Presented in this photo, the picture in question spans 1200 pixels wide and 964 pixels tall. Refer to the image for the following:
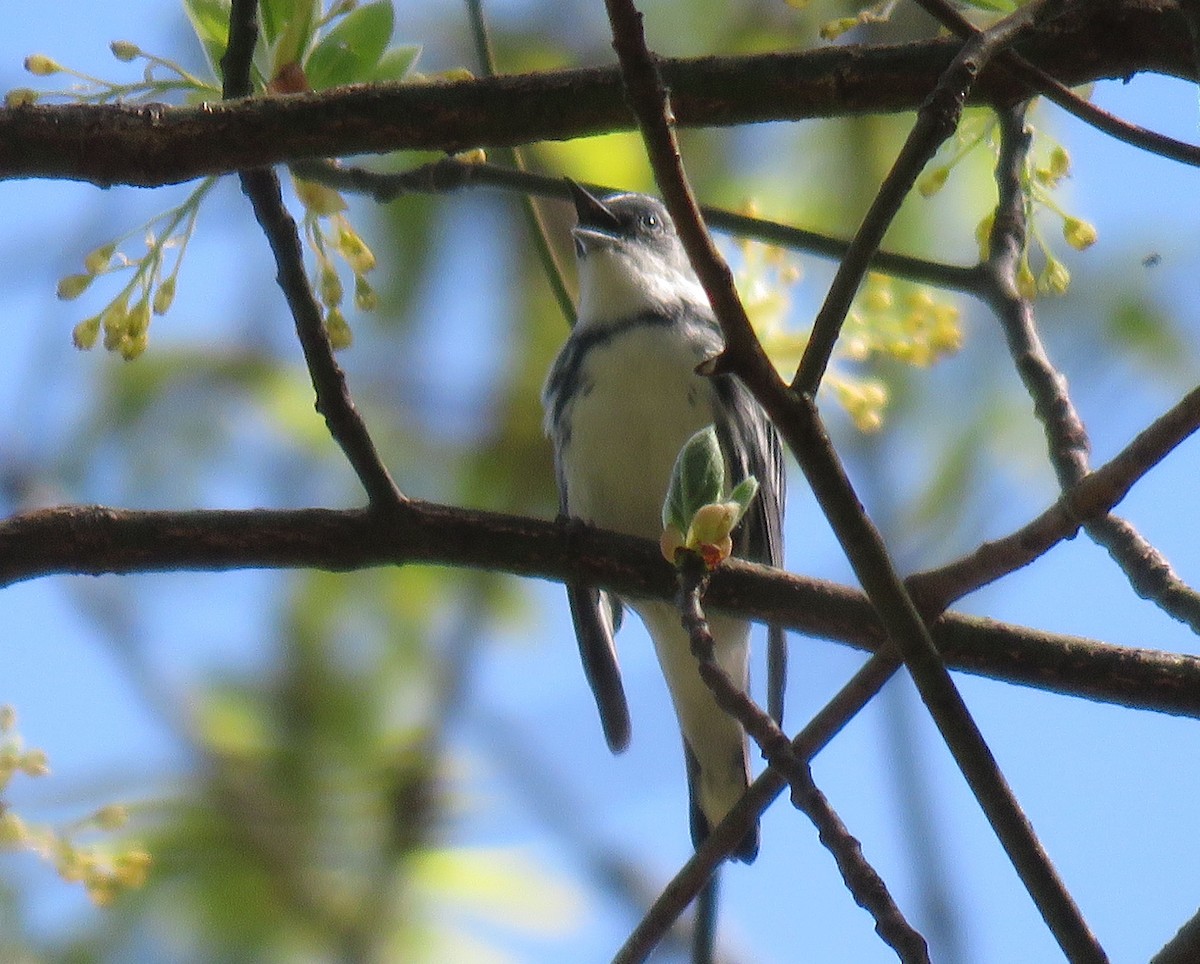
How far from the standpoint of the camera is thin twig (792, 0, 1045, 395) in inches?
60.7

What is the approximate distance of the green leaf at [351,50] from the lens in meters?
2.20

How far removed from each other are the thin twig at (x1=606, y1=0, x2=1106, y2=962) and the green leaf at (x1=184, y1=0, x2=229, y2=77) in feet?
3.11

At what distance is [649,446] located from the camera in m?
3.95

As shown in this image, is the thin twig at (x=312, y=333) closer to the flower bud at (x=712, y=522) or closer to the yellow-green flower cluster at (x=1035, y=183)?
the flower bud at (x=712, y=522)

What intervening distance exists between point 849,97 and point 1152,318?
75.1 inches

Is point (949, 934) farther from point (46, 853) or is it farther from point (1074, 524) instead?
point (46, 853)

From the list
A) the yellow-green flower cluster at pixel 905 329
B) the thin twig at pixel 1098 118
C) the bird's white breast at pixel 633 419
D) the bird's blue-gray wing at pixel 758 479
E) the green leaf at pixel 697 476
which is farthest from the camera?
the bird's white breast at pixel 633 419

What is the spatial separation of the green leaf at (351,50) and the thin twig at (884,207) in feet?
2.97

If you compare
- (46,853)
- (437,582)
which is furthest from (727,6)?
(46,853)

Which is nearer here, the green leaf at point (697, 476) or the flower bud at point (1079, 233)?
the green leaf at point (697, 476)

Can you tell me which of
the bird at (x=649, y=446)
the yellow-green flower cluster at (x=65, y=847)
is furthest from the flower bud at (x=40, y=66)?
the bird at (x=649, y=446)

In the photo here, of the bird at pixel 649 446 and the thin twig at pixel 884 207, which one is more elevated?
the bird at pixel 649 446

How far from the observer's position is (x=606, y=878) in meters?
3.20

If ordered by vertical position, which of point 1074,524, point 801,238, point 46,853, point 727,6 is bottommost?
point 46,853
